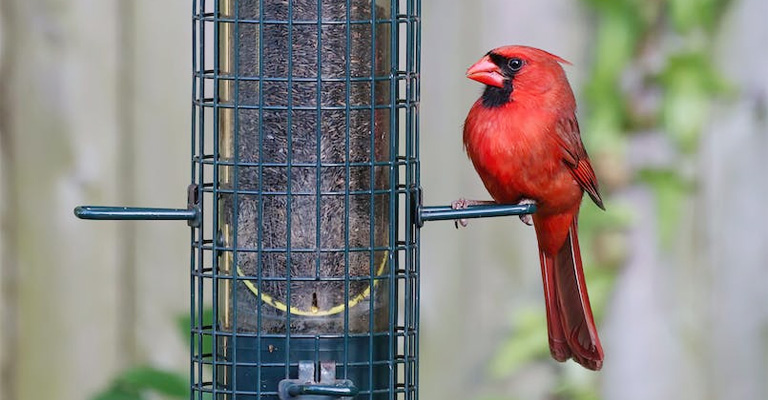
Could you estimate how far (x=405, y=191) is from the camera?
3.67 meters

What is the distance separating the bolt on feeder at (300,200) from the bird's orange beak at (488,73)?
0.45 meters

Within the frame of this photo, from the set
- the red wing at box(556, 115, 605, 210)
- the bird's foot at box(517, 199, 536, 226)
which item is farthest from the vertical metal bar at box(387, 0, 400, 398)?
the red wing at box(556, 115, 605, 210)

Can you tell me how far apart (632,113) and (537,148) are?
1.12 m

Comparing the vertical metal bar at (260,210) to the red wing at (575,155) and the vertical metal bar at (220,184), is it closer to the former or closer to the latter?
the vertical metal bar at (220,184)

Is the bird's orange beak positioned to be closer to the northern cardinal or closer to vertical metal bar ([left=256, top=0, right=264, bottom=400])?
the northern cardinal

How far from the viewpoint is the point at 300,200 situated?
354 cm

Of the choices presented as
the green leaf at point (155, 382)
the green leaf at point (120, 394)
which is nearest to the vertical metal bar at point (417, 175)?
the green leaf at point (155, 382)

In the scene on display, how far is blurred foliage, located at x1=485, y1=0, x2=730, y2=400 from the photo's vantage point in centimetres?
497

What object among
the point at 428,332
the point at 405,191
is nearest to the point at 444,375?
the point at 428,332

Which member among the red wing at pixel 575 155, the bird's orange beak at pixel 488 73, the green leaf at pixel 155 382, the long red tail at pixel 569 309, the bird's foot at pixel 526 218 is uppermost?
the bird's orange beak at pixel 488 73

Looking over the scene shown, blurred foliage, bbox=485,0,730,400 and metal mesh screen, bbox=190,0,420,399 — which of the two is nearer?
metal mesh screen, bbox=190,0,420,399

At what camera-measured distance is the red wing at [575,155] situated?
4.07m

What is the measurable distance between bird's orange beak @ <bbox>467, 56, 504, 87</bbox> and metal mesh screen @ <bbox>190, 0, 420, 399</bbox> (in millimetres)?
458

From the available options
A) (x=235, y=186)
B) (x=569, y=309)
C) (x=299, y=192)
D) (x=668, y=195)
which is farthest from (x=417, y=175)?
(x=668, y=195)
